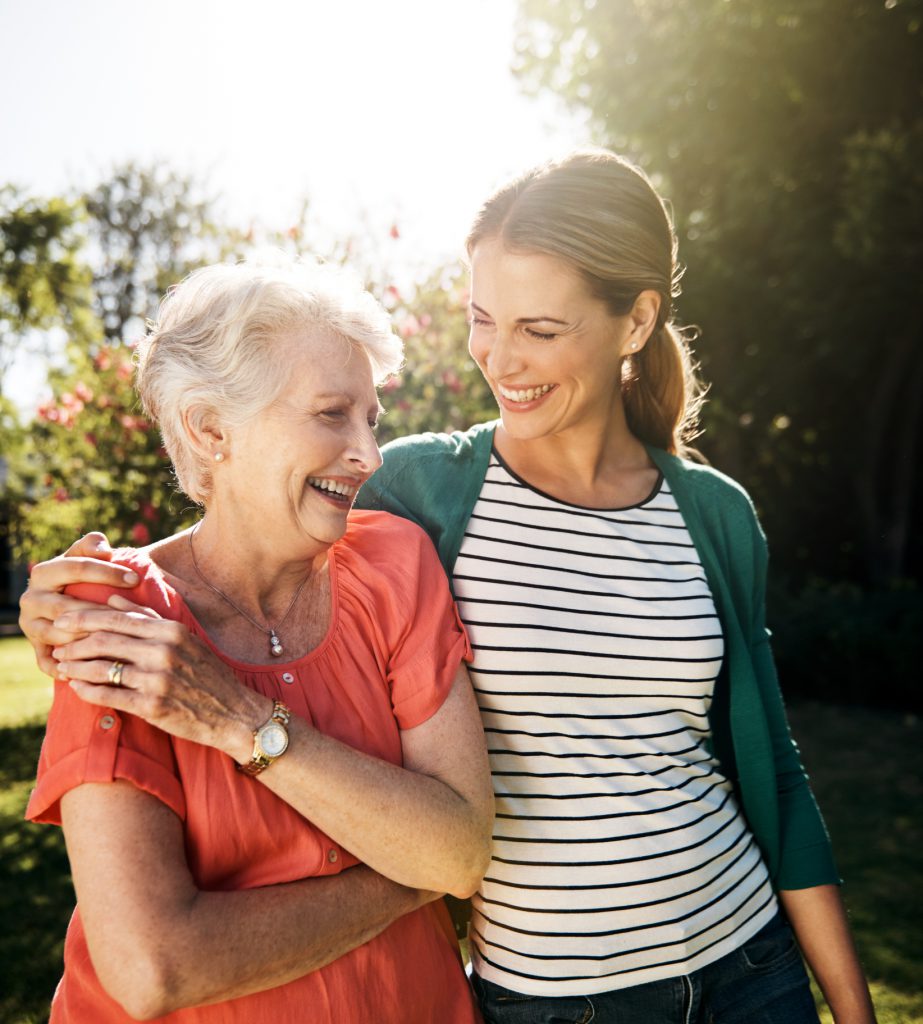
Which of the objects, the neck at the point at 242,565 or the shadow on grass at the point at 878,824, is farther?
the shadow on grass at the point at 878,824

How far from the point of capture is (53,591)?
160cm

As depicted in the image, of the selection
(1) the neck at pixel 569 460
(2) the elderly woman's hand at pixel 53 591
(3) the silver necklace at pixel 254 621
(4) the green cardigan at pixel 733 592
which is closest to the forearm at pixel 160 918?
(2) the elderly woman's hand at pixel 53 591

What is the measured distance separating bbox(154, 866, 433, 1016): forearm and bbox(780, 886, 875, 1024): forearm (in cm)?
114

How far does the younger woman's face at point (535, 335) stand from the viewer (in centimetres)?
223

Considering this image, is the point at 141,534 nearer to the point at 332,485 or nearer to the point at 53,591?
the point at 332,485

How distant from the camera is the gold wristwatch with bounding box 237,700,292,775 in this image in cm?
155

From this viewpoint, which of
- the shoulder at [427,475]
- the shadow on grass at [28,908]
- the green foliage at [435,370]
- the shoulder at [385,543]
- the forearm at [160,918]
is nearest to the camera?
the forearm at [160,918]

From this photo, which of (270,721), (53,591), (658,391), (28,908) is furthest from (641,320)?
(28,908)

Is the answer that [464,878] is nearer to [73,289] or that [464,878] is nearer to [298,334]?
[298,334]

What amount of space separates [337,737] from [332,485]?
1.57 ft

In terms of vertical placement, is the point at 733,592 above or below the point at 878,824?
above

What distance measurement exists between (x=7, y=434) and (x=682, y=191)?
16.6m

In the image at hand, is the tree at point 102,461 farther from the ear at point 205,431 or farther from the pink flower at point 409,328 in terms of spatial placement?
the ear at point 205,431

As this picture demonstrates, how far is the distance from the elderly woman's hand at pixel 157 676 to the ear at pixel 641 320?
1.39 meters
